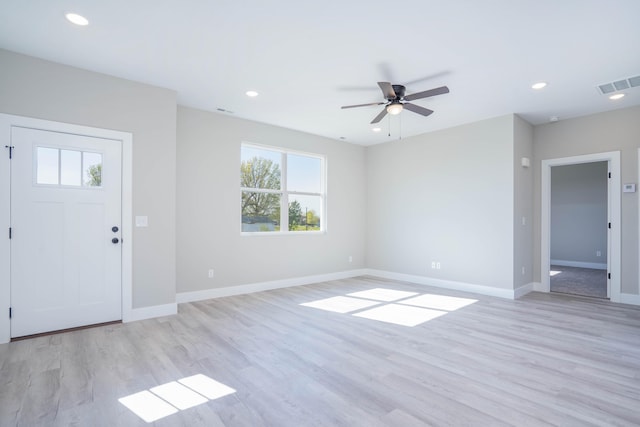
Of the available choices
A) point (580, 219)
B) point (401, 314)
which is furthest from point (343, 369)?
point (580, 219)

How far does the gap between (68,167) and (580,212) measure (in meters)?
10.5

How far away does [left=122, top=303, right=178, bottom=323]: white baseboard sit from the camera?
373cm

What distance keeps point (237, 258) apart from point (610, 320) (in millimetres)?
5035

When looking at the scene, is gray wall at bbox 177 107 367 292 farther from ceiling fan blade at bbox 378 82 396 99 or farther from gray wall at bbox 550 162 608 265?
gray wall at bbox 550 162 608 265

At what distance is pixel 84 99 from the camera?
348 cm

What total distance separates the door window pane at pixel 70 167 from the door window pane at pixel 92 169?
0.17 ft

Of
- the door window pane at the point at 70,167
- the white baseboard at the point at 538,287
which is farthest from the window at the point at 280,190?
the white baseboard at the point at 538,287

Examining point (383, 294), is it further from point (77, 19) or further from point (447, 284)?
point (77, 19)

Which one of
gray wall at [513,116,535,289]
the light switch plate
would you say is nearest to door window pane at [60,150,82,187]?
the light switch plate

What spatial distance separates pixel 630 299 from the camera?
15.1 ft

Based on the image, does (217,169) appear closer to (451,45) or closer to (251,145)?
(251,145)

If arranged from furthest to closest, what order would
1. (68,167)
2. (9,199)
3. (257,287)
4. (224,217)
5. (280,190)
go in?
(280,190)
(257,287)
(224,217)
(68,167)
(9,199)

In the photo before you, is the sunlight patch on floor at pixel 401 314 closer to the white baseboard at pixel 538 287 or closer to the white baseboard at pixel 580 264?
the white baseboard at pixel 538 287

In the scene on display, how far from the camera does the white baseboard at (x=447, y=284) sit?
16.2 feet
